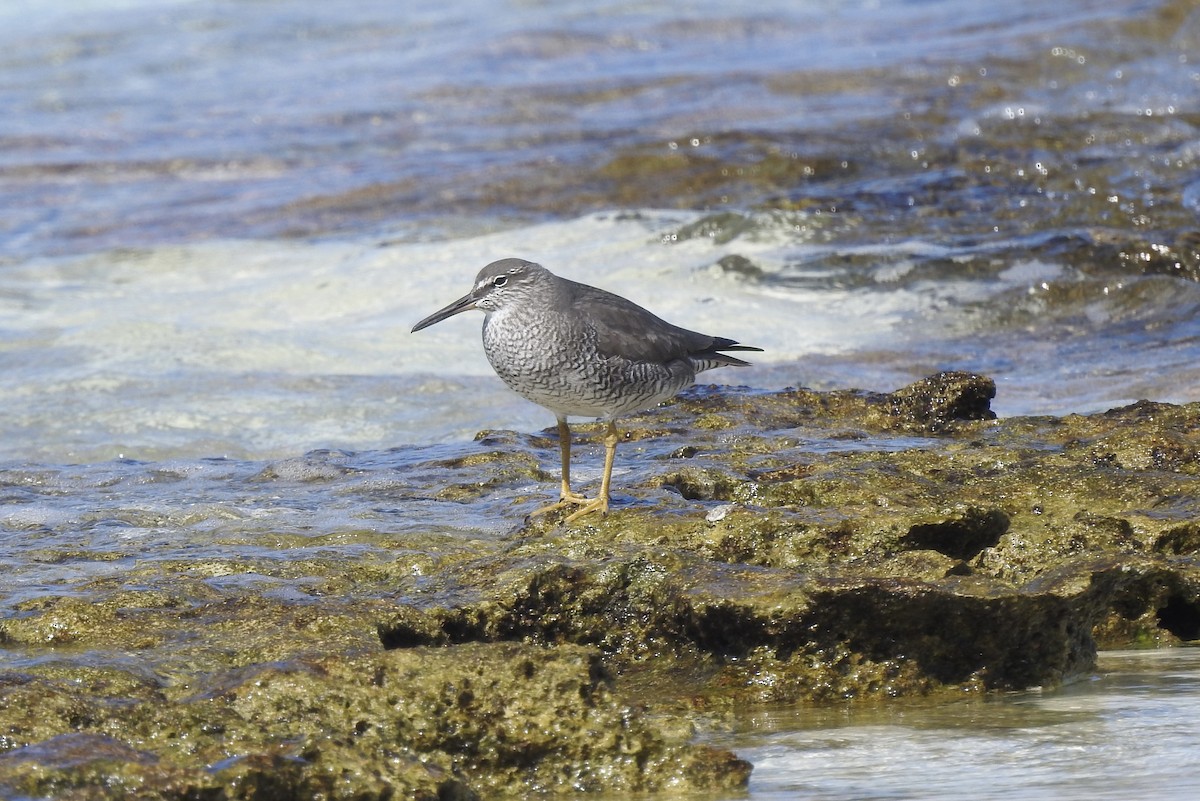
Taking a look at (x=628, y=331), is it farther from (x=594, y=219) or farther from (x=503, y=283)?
(x=594, y=219)

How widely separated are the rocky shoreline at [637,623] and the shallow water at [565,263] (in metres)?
0.22

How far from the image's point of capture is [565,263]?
12289 millimetres

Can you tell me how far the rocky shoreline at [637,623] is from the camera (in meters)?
3.47

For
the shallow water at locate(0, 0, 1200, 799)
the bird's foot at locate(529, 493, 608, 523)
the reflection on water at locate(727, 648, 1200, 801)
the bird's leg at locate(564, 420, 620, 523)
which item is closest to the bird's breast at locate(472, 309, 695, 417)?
the bird's leg at locate(564, 420, 620, 523)

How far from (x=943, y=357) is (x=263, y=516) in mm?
5485

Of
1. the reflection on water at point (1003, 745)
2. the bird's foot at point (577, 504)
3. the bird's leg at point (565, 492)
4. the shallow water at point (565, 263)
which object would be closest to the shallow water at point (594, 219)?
the shallow water at point (565, 263)

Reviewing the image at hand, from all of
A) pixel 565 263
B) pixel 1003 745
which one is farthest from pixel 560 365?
pixel 565 263

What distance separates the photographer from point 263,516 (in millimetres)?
5789

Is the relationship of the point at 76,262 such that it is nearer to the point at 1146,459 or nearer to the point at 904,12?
the point at 1146,459

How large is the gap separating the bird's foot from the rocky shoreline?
2.7 inches

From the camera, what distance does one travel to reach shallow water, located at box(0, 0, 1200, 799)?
5145 millimetres

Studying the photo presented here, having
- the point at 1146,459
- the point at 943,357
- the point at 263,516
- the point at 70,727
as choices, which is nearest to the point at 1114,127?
the point at 943,357

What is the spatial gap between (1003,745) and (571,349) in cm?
241

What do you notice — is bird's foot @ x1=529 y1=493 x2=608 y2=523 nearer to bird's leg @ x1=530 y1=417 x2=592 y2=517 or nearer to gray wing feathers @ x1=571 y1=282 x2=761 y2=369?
bird's leg @ x1=530 y1=417 x2=592 y2=517
